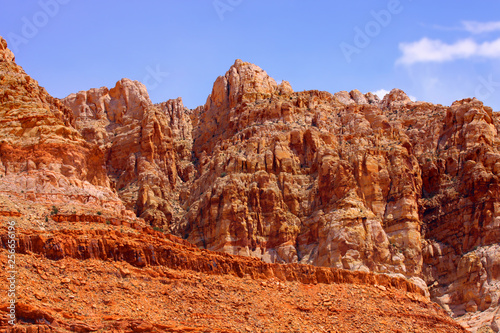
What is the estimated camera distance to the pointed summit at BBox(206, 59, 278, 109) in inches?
4611

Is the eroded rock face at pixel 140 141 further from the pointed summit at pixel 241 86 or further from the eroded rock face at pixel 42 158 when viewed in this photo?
the eroded rock face at pixel 42 158

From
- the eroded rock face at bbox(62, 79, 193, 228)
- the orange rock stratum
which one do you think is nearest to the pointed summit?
the orange rock stratum

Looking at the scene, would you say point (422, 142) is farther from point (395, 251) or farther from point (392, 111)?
point (395, 251)

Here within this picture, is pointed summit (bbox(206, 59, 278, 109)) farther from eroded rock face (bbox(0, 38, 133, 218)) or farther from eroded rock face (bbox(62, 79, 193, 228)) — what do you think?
eroded rock face (bbox(0, 38, 133, 218))

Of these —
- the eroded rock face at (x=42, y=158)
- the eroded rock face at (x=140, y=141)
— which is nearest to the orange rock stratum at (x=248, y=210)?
the eroded rock face at (x=42, y=158)

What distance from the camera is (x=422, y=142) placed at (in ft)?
354

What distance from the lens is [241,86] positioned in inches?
4692

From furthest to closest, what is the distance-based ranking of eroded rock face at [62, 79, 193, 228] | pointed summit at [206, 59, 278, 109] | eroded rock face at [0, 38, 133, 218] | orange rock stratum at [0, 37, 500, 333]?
pointed summit at [206, 59, 278, 109], eroded rock face at [62, 79, 193, 228], eroded rock face at [0, 38, 133, 218], orange rock stratum at [0, 37, 500, 333]

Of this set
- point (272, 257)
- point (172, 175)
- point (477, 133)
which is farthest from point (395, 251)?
point (172, 175)

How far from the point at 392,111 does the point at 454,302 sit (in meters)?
41.3

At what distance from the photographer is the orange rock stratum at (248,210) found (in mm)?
56469

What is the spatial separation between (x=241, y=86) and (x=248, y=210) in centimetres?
3079

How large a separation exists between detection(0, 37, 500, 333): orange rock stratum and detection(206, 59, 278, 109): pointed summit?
1.19ft

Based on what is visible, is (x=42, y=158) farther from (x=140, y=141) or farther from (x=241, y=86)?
(x=241, y=86)
